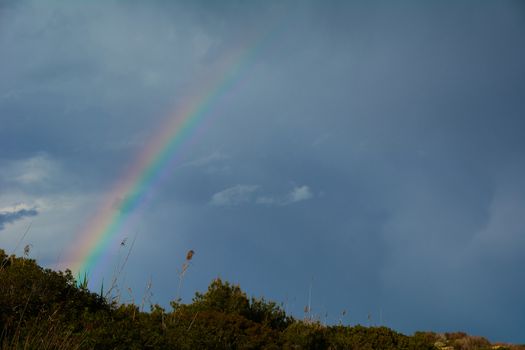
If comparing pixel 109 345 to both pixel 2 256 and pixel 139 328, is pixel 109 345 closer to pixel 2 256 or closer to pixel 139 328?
pixel 139 328

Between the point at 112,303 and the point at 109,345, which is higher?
the point at 112,303

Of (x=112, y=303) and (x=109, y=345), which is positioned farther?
(x=112, y=303)

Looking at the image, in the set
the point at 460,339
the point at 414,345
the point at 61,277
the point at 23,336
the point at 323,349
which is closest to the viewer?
the point at 23,336

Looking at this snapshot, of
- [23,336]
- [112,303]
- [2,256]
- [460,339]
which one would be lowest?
[23,336]

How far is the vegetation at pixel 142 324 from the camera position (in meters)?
8.27

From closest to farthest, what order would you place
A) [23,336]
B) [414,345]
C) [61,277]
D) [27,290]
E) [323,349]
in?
1. [23,336]
2. [27,290]
3. [61,277]
4. [323,349]
5. [414,345]

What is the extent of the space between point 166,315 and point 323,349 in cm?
364

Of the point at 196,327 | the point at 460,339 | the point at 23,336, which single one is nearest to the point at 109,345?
the point at 23,336

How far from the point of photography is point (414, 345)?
543 inches

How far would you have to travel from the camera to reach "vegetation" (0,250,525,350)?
325 inches

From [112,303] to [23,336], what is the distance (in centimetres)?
378

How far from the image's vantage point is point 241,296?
14070 mm

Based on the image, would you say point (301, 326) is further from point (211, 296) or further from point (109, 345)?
point (109, 345)

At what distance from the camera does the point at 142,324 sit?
33.6 feet
